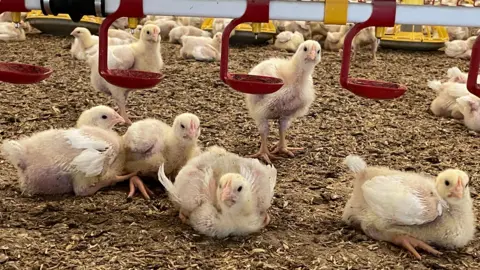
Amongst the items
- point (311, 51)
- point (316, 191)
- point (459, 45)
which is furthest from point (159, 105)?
point (459, 45)

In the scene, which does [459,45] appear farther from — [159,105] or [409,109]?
[159,105]

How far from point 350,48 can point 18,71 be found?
1327 mm

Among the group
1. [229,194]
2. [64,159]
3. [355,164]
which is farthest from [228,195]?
[64,159]

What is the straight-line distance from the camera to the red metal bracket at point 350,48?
2.17 metres

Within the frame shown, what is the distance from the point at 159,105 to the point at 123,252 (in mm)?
2545

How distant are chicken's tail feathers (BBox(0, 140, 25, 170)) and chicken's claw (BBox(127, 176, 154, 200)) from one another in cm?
55

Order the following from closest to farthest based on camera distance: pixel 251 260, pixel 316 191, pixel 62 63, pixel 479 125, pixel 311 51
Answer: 1. pixel 251 260
2. pixel 316 191
3. pixel 311 51
4. pixel 479 125
5. pixel 62 63

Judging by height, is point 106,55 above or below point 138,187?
above

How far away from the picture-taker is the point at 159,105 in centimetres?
481

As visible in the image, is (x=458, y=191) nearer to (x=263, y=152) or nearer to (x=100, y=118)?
(x=263, y=152)

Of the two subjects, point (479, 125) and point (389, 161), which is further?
point (479, 125)

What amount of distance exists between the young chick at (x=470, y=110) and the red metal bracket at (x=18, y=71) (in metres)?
3.20

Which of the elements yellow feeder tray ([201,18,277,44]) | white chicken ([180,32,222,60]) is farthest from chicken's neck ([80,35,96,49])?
yellow feeder tray ([201,18,277,44])

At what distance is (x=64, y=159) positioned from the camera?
2.86 m
